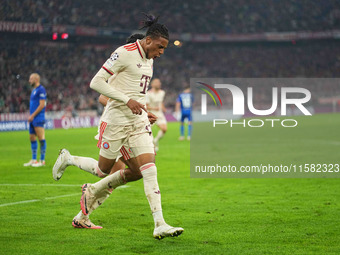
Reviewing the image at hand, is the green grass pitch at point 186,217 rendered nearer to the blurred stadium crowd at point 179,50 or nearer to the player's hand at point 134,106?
the player's hand at point 134,106

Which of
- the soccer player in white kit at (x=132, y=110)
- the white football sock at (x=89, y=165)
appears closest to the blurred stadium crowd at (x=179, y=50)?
the white football sock at (x=89, y=165)

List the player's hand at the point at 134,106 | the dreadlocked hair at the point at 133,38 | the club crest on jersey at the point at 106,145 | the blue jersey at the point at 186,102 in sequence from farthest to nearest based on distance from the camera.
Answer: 1. the blue jersey at the point at 186,102
2. the dreadlocked hair at the point at 133,38
3. the club crest on jersey at the point at 106,145
4. the player's hand at the point at 134,106

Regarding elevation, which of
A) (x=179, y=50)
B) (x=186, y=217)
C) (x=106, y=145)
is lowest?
(x=186, y=217)

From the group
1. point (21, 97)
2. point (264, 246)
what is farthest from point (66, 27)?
point (264, 246)

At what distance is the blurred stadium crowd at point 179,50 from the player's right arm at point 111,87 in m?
31.1

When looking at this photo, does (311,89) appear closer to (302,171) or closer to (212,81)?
(212,81)

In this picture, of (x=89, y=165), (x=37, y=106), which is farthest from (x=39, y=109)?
(x=89, y=165)

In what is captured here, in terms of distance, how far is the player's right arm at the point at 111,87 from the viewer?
6.00m

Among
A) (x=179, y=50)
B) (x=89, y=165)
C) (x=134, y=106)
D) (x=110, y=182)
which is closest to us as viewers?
(x=134, y=106)

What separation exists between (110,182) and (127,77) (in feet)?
4.18

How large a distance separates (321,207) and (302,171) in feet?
17.6

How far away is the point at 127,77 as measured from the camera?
622 cm

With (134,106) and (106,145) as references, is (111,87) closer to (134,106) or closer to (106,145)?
(134,106)

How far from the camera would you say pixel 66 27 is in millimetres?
45062
